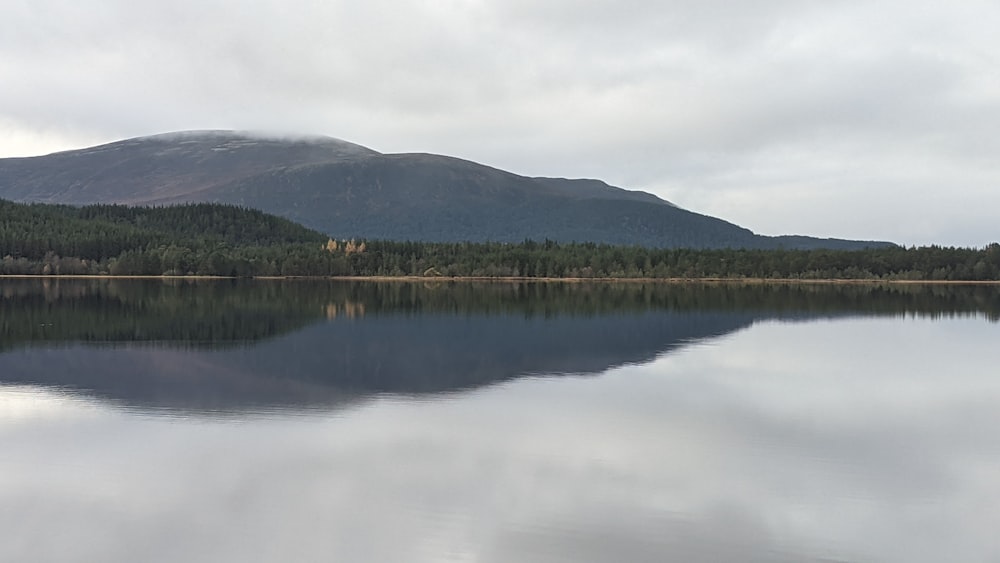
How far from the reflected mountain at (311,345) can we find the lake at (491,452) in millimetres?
257

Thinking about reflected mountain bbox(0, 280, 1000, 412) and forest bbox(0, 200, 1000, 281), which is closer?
reflected mountain bbox(0, 280, 1000, 412)

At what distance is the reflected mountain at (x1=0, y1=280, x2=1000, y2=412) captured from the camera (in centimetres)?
2697

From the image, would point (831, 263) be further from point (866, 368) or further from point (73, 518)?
point (73, 518)

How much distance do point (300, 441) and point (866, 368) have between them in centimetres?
2500

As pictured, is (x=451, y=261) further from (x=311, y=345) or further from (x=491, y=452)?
(x=491, y=452)

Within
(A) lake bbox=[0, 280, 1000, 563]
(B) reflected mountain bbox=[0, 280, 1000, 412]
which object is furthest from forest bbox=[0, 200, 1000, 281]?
(A) lake bbox=[0, 280, 1000, 563]

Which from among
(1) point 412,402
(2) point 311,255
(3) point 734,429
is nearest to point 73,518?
(1) point 412,402

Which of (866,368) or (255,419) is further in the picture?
(866,368)

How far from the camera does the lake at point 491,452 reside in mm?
12984

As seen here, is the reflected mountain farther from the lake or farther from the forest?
the forest

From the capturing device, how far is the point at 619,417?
2250cm

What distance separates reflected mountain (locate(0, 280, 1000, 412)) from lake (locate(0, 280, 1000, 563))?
0.84 feet

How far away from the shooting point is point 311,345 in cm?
3962

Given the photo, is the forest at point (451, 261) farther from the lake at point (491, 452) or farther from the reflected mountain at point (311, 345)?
the lake at point (491, 452)
